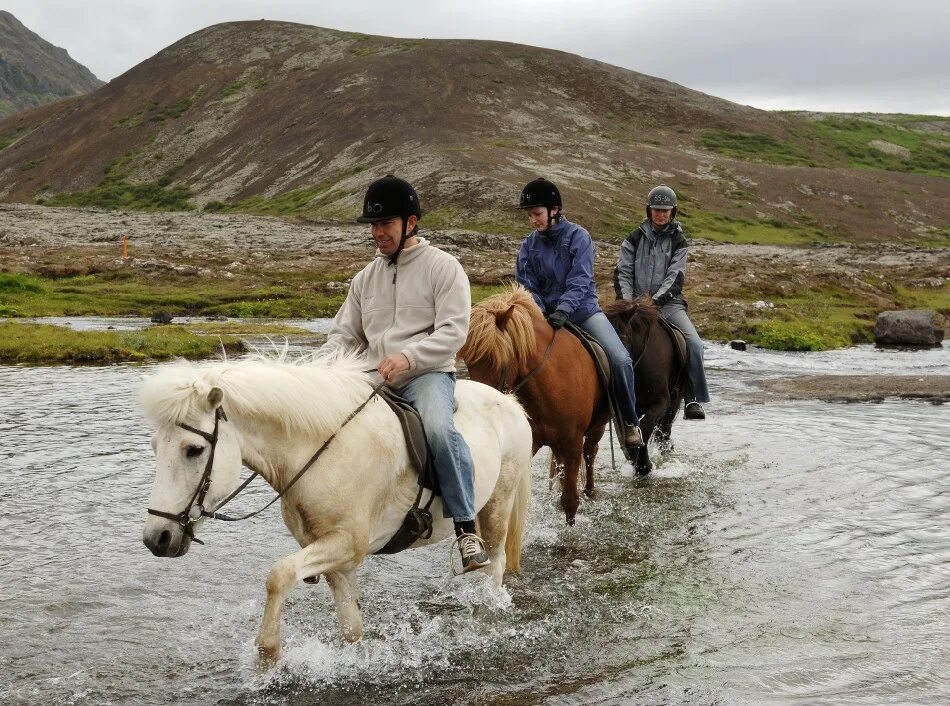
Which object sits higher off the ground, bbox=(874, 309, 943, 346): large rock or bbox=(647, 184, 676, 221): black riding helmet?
bbox=(647, 184, 676, 221): black riding helmet

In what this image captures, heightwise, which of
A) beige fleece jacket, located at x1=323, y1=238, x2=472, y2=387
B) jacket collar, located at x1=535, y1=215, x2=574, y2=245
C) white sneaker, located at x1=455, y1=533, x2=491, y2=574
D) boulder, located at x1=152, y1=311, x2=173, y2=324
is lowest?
boulder, located at x1=152, y1=311, x2=173, y2=324

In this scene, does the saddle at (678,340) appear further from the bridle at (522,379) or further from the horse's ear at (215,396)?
the horse's ear at (215,396)

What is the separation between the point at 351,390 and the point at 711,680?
3.34m

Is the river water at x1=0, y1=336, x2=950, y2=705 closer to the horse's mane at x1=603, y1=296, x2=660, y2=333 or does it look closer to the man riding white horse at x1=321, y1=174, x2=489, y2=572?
the man riding white horse at x1=321, y1=174, x2=489, y2=572

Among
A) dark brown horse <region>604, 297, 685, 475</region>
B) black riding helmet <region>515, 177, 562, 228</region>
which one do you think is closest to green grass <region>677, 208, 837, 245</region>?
dark brown horse <region>604, 297, 685, 475</region>

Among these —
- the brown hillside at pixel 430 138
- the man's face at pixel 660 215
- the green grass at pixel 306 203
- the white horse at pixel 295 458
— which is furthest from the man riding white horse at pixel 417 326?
the green grass at pixel 306 203

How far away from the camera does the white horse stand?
5.25m

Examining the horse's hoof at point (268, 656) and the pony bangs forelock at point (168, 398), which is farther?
the horse's hoof at point (268, 656)

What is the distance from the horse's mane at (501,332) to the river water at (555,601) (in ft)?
7.13

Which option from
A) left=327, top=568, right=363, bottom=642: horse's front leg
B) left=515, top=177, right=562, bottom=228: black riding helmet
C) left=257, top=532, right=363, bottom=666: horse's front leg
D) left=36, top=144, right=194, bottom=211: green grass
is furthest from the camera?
left=36, top=144, right=194, bottom=211: green grass

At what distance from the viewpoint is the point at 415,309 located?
22.8ft

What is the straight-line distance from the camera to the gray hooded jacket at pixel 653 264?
517 inches

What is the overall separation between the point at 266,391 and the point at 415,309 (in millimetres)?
1649

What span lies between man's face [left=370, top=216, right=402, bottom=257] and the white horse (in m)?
0.95
